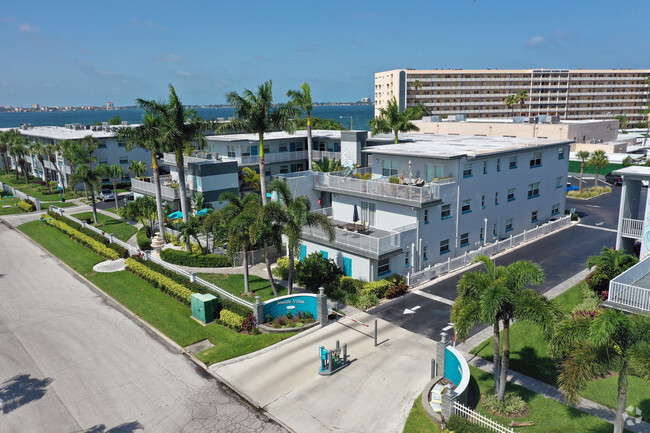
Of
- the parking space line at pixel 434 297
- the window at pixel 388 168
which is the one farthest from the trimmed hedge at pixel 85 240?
the parking space line at pixel 434 297

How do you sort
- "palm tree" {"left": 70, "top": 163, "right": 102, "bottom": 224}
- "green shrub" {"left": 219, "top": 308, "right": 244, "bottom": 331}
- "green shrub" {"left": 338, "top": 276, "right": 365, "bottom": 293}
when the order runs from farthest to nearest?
1. "palm tree" {"left": 70, "top": 163, "right": 102, "bottom": 224}
2. "green shrub" {"left": 338, "top": 276, "right": 365, "bottom": 293}
3. "green shrub" {"left": 219, "top": 308, "right": 244, "bottom": 331}

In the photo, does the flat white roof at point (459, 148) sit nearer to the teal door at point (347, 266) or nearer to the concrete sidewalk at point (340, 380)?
the teal door at point (347, 266)

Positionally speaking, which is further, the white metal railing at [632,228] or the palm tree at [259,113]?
the palm tree at [259,113]

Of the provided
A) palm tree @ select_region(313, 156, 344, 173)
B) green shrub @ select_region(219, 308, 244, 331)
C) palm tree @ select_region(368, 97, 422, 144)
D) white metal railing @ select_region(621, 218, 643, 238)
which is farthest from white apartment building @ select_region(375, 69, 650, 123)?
green shrub @ select_region(219, 308, 244, 331)

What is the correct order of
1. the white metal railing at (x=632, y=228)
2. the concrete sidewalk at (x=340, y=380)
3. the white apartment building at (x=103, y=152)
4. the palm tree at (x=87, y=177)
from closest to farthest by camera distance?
the concrete sidewalk at (x=340, y=380), the white metal railing at (x=632, y=228), the palm tree at (x=87, y=177), the white apartment building at (x=103, y=152)

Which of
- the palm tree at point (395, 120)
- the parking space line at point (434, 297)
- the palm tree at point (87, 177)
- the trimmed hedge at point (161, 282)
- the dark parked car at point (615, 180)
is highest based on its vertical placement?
the palm tree at point (395, 120)

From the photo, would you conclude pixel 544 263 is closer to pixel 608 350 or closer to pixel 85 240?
pixel 608 350

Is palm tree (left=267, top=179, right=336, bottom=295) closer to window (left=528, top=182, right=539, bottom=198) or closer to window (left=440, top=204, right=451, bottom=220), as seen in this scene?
window (left=440, top=204, right=451, bottom=220)

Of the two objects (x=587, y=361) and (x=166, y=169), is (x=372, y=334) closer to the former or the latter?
(x=587, y=361)
